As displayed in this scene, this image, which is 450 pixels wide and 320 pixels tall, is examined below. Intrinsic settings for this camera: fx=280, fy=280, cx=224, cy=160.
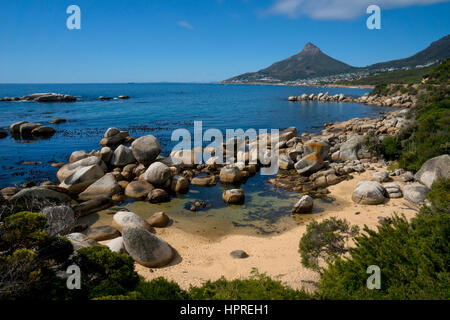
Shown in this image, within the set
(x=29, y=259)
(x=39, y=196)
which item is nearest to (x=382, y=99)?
(x=39, y=196)

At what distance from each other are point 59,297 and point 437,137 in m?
22.1

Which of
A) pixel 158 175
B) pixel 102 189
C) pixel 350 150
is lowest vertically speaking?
pixel 102 189

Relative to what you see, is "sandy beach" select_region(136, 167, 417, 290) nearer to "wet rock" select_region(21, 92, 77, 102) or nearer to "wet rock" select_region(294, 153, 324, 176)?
"wet rock" select_region(294, 153, 324, 176)

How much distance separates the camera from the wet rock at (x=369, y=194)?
14930 mm

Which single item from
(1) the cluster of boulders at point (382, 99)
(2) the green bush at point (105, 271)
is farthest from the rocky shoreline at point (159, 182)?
(1) the cluster of boulders at point (382, 99)

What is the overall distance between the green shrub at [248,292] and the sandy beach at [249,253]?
9.60ft

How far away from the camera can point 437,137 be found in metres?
18.5

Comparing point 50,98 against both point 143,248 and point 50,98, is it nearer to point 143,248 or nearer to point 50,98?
point 50,98

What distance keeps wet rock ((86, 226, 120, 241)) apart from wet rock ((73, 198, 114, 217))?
2.40 m

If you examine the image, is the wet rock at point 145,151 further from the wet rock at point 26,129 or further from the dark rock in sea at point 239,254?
the wet rock at point 26,129

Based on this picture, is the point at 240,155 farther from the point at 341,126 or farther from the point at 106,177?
the point at 341,126

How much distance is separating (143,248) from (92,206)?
6425 mm

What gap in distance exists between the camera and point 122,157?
72.3 feet
